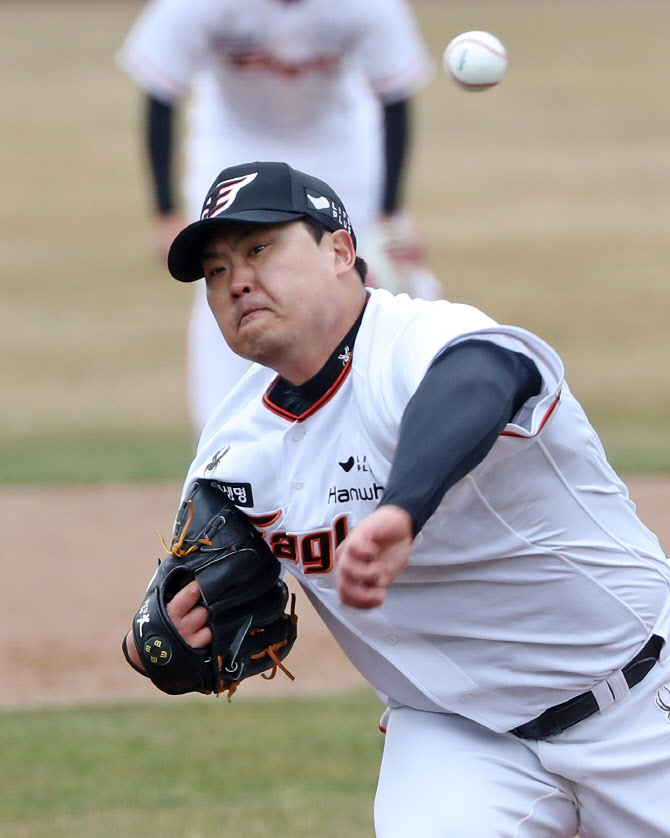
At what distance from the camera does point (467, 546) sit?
234 cm

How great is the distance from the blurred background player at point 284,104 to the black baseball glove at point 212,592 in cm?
253

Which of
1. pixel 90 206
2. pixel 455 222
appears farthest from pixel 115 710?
pixel 90 206

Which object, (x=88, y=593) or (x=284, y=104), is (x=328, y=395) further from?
(x=88, y=593)

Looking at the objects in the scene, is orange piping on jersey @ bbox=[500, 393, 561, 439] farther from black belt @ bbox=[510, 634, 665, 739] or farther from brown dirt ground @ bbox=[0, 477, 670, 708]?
brown dirt ground @ bbox=[0, 477, 670, 708]

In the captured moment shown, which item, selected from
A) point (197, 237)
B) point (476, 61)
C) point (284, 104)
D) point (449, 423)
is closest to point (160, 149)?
point (284, 104)

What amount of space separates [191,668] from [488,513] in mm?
615

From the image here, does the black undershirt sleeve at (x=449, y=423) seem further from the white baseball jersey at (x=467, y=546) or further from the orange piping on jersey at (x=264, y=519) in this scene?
Answer: the orange piping on jersey at (x=264, y=519)

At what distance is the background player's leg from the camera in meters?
2.37

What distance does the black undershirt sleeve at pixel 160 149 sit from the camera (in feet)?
18.1

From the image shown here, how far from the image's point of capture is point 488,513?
7.57 ft

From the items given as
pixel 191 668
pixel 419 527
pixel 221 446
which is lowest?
pixel 191 668

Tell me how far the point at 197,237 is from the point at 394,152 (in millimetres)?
3223

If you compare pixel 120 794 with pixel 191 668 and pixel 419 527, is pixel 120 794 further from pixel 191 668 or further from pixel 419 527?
pixel 419 527

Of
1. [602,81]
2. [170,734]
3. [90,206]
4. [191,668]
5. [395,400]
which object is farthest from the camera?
[602,81]
